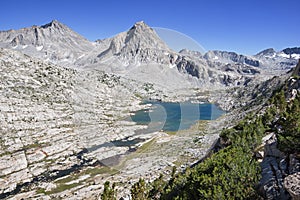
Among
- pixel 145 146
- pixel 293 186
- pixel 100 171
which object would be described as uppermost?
pixel 293 186

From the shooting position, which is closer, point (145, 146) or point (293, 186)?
point (293, 186)

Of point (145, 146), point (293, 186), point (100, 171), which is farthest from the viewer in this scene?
point (145, 146)

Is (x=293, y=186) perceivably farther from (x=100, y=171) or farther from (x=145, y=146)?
(x=145, y=146)

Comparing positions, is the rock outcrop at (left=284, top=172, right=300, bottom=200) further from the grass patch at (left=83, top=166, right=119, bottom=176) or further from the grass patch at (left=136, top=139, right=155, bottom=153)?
the grass patch at (left=136, top=139, right=155, bottom=153)

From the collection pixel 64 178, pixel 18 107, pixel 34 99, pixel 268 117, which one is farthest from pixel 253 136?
pixel 34 99

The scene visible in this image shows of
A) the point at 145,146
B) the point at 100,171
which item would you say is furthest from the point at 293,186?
the point at 145,146

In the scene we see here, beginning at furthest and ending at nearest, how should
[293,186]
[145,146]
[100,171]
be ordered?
[145,146] < [100,171] < [293,186]

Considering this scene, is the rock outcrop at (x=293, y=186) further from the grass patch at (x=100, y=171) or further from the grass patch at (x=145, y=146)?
the grass patch at (x=145, y=146)

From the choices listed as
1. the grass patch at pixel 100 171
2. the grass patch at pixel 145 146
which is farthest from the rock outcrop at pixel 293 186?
the grass patch at pixel 145 146

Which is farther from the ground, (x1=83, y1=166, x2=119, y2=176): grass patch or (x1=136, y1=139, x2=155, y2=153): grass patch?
(x1=136, y1=139, x2=155, y2=153): grass patch

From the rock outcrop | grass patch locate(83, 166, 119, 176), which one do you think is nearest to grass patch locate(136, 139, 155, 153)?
grass patch locate(83, 166, 119, 176)

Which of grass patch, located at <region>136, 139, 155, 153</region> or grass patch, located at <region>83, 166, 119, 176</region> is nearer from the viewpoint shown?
grass patch, located at <region>83, 166, 119, 176</region>

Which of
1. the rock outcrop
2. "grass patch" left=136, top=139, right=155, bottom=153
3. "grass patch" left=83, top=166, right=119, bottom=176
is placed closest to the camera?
the rock outcrop
